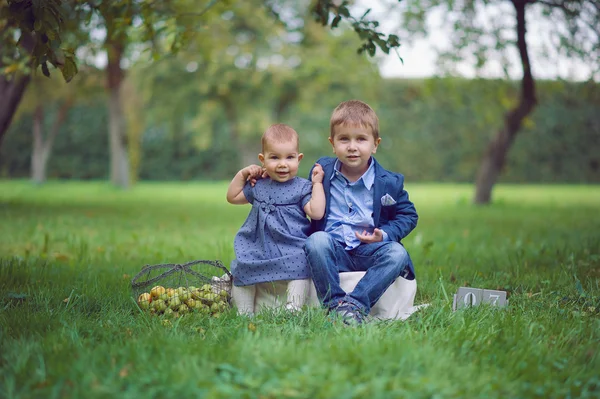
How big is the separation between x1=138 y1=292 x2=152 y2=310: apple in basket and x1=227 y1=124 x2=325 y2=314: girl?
1.58 feet

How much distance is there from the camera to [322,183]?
11.1 feet

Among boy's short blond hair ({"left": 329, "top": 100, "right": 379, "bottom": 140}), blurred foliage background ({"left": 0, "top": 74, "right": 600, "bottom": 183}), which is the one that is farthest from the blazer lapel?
blurred foliage background ({"left": 0, "top": 74, "right": 600, "bottom": 183})

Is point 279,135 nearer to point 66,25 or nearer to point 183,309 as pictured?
point 183,309

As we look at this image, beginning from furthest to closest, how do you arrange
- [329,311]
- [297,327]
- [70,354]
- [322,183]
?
[322,183], [329,311], [297,327], [70,354]

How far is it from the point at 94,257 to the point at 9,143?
63.2ft

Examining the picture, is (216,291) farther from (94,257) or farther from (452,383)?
(94,257)

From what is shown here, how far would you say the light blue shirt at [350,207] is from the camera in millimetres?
3281

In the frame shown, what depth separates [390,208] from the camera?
3.32 meters

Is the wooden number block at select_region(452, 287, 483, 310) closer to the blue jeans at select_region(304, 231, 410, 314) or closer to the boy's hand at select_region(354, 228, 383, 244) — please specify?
the blue jeans at select_region(304, 231, 410, 314)

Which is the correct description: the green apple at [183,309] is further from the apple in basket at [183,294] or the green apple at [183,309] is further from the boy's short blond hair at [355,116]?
the boy's short blond hair at [355,116]

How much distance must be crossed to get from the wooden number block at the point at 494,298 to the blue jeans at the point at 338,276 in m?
0.47

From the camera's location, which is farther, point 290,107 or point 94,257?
point 290,107

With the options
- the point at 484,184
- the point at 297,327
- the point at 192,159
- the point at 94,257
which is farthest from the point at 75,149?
the point at 297,327

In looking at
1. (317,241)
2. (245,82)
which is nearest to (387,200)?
(317,241)
